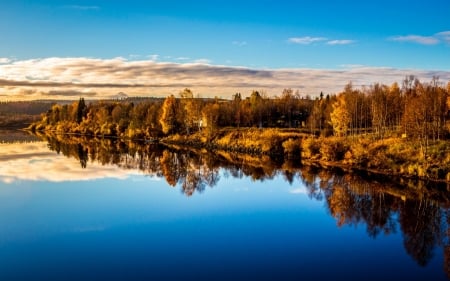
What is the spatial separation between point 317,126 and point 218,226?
216 ft

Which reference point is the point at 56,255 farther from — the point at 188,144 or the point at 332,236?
the point at 188,144

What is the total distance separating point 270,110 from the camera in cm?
10356

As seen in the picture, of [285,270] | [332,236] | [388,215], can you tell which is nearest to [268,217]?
[332,236]

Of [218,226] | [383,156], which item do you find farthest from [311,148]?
[218,226]

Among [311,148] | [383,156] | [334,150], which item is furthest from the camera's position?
[311,148]

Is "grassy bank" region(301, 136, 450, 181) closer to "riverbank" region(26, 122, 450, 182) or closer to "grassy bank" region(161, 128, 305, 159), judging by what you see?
"riverbank" region(26, 122, 450, 182)

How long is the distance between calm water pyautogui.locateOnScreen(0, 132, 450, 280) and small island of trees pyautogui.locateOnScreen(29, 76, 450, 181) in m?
6.78

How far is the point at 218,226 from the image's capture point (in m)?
28.9

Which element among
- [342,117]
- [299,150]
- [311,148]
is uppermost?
[342,117]

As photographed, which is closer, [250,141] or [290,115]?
[250,141]

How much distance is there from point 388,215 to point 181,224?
47.8 ft

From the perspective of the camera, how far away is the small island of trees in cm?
5134

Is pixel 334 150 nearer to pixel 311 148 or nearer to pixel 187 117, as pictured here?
pixel 311 148

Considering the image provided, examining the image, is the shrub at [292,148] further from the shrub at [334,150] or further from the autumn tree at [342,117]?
the autumn tree at [342,117]
